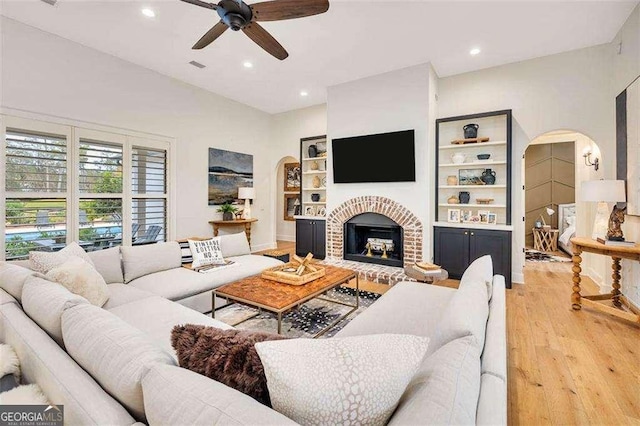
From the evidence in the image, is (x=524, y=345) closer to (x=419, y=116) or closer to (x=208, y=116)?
(x=419, y=116)

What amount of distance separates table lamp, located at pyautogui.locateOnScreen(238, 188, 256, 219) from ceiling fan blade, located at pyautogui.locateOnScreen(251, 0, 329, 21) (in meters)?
3.84

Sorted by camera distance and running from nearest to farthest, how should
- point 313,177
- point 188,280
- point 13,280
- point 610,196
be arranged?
point 13,280 < point 188,280 < point 610,196 < point 313,177

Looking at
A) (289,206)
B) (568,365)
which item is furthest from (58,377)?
(289,206)

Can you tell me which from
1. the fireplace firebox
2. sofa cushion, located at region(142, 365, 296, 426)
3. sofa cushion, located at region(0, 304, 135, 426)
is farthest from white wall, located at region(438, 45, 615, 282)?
sofa cushion, located at region(0, 304, 135, 426)

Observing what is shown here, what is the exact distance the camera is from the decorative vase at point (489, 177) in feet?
14.0

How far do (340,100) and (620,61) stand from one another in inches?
139

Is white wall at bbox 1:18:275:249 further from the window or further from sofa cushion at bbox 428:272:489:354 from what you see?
sofa cushion at bbox 428:272:489:354

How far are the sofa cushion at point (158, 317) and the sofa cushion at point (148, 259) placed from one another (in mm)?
780

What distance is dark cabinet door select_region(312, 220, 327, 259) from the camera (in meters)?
5.65

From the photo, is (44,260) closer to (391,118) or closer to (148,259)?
(148,259)

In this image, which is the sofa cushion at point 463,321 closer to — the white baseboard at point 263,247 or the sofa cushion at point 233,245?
the sofa cushion at point 233,245

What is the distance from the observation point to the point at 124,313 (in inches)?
78.5

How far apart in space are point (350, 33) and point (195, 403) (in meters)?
3.85

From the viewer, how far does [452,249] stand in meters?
4.30
